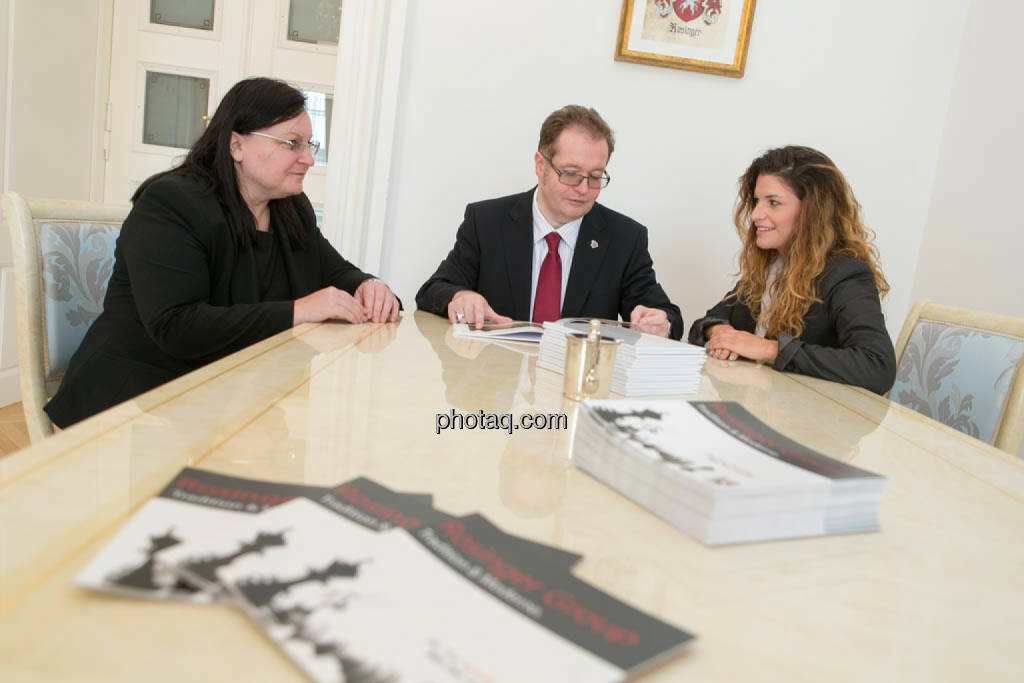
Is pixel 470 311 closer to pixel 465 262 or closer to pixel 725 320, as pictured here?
pixel 465 262

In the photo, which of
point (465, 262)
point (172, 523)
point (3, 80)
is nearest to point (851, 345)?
point (465, 262)

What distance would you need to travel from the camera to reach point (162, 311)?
170cm

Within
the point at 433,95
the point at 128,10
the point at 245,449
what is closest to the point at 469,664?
the point at 245,449

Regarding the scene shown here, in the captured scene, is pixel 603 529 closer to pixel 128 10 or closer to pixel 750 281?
pixel 750 281

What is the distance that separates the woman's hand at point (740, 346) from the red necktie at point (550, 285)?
2.00 feet

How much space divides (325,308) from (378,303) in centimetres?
16

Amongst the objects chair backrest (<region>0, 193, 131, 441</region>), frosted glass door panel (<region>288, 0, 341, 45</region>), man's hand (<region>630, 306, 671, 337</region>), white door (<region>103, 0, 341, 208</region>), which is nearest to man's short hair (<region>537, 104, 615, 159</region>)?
man's hand (<region>630, 306, 671, 337</region>)

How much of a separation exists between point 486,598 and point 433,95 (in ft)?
8.86

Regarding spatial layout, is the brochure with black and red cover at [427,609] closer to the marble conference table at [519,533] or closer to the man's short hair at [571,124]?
the marble conference table at [519,533]

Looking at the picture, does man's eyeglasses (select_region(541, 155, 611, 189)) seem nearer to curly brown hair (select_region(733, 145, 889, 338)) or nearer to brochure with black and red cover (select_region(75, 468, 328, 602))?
curly brown hair (select_region(733, 145, 889, 338))

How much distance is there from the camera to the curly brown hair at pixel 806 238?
7.14 feet

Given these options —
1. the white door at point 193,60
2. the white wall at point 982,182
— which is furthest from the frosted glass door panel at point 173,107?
the white wall at point 982,182

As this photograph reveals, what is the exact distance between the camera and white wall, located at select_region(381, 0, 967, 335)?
296 cm

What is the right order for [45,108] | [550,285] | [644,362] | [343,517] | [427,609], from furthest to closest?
1. [45,108]
2. [550,285]
3. [644,362]
4. [343,517]
5. [427,609]
